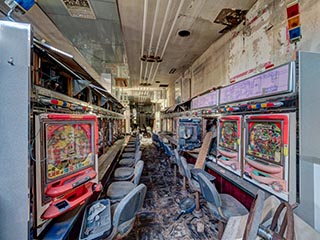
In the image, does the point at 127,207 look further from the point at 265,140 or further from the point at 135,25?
the point at 135,25

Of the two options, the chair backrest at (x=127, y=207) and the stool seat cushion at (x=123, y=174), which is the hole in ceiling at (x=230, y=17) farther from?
the stool seat cushion at (x=123, y=174)

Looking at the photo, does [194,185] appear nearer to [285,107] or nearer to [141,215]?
[141,215]

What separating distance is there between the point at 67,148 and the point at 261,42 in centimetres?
294

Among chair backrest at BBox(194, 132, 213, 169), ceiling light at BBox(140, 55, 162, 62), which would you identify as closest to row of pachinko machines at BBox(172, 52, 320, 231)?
chair backrest at BBox(194, 132, 213, 169)

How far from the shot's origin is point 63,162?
1.39 meters

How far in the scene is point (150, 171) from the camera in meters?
4.97

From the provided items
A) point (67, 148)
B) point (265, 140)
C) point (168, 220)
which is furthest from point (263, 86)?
point (168, 220)

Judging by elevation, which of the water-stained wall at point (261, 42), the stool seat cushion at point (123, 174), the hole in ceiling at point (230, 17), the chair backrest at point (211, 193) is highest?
the hole in ceiling at point (230, 17)

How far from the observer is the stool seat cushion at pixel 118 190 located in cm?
211

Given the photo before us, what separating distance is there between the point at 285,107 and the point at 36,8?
409cm

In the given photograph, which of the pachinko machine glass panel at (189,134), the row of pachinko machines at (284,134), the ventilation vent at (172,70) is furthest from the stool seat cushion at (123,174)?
the ventilation vent at (172,70)

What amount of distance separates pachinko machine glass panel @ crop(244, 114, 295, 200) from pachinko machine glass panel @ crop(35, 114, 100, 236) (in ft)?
5.77

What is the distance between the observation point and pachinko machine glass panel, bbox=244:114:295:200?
142 centimetres

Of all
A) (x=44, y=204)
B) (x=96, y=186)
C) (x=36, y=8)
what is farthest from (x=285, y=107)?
(x=36, y=8)
